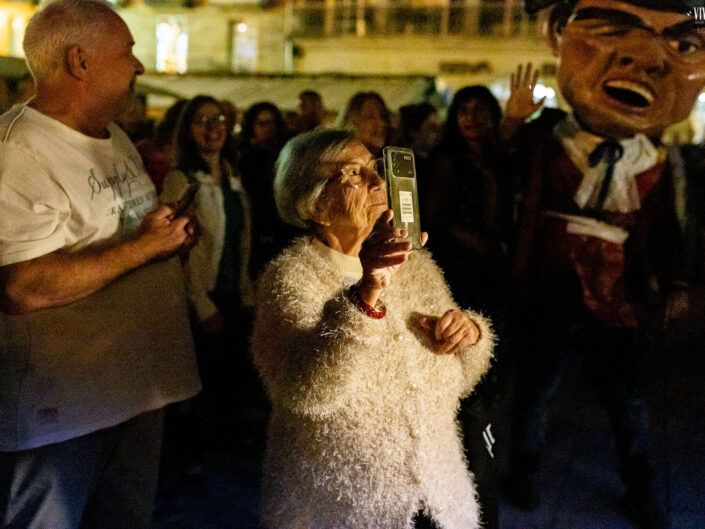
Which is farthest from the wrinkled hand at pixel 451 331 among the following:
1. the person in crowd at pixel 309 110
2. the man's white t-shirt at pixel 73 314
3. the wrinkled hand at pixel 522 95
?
the person in crowd at pixel 309 110

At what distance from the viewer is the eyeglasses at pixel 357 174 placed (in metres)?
1.74

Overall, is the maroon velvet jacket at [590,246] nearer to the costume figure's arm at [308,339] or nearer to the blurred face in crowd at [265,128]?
the costume figure's arm at [308,339]

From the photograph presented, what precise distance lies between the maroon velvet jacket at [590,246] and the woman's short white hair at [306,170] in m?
1.50

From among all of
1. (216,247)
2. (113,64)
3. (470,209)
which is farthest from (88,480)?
(470,209)

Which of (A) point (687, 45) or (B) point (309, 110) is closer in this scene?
(A) point (687, 45)

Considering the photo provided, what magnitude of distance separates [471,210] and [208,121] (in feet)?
5.02

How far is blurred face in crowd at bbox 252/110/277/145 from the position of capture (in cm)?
445

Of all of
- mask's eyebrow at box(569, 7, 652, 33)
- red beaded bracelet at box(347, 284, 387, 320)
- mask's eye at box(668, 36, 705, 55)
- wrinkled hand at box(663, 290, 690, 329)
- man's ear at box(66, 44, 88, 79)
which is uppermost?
mask's eyebrow at box(569, 7, 652, 33)

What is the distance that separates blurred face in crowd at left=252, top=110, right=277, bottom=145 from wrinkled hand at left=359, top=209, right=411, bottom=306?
3139mm

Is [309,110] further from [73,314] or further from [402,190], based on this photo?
[402,190]

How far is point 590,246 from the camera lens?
292 centimetres

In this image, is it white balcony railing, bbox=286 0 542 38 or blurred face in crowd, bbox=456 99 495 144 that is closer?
blurred face in crowd, bbox=456 99 495 144

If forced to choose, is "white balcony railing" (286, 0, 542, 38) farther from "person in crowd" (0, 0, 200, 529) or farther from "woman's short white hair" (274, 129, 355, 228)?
"person in crowd" (0, 0, 200, 529)

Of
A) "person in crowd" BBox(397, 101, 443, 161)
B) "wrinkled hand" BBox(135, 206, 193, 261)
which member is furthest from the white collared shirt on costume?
"wrinkled hand" BBox(135, 206, 193, 261)
